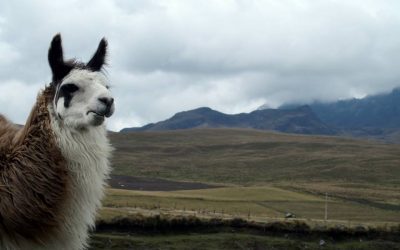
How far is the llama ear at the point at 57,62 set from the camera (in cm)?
750

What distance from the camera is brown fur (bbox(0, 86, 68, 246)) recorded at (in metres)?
6.88

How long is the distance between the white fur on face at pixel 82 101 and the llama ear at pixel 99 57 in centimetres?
42

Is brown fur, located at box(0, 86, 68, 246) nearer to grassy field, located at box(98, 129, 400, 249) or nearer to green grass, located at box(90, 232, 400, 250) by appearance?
green grass, located at box(90, 232, 400, 250)

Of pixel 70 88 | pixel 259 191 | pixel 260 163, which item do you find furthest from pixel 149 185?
pixel 70 88

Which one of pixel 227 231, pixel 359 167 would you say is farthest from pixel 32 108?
pixel 359 167

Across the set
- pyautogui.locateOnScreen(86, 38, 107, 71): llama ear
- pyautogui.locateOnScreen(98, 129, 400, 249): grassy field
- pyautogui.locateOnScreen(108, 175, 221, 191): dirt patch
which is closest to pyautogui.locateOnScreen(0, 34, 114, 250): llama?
pyautogui.locateOnScreen(86, 38, 107, 71): llama ear

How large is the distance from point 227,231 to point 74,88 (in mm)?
23891

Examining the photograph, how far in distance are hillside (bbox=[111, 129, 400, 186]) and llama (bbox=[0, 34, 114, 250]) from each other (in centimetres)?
10145

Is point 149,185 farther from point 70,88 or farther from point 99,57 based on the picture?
point 70,88

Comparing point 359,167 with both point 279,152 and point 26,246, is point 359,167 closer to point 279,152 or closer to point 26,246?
point 279,152

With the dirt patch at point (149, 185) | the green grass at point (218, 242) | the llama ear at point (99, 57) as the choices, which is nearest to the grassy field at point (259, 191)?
the green grass at point (218, 242)

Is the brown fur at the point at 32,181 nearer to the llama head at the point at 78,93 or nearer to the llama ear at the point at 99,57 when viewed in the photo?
the llama head at the point at 78,93

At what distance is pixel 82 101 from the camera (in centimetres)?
733

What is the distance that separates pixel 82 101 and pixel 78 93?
0.43 feet
